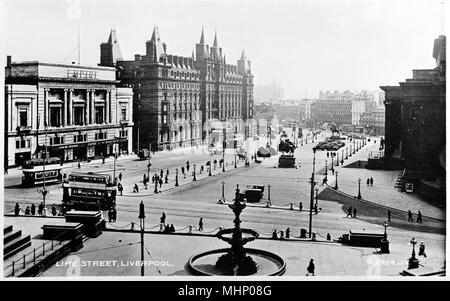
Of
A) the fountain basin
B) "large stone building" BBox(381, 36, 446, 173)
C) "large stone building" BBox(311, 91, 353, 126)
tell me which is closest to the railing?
the fountain basin

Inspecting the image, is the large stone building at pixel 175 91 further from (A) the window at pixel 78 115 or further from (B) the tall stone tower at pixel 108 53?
(A) the window at pixel 78 115

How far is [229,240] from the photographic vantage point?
23.4m

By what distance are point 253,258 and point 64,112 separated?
1584 inches

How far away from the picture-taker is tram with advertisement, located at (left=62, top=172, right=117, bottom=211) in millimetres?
37000

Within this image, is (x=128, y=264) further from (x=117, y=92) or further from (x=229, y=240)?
(x=117, y=92)

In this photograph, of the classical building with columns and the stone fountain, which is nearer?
the stone fountain

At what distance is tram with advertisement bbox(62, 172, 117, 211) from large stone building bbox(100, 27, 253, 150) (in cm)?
2747

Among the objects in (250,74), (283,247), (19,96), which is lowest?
(283,247)

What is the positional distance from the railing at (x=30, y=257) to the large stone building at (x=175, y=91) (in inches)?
1549

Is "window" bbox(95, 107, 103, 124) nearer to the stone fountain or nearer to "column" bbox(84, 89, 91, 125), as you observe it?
"column" bbox(84, 89, 91, 125)
